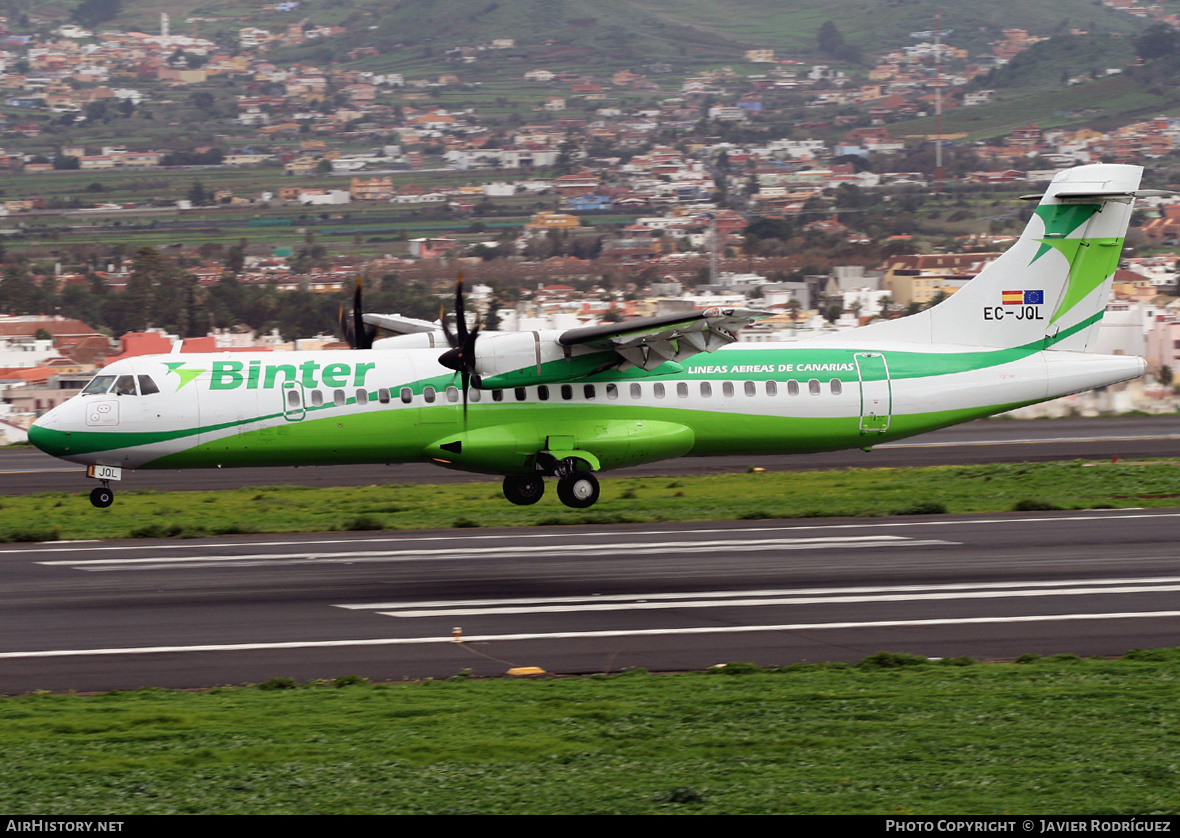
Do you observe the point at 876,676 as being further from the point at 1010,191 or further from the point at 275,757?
the point at 1010,191

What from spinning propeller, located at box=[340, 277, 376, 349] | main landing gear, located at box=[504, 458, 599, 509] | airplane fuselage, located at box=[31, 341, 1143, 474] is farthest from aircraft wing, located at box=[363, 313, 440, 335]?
main landing gear, located at box=[504, 458, 599, 509]

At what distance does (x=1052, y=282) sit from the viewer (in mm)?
28156

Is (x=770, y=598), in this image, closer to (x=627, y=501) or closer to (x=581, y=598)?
(x=581, y=598)

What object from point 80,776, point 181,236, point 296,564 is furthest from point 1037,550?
point 181,236

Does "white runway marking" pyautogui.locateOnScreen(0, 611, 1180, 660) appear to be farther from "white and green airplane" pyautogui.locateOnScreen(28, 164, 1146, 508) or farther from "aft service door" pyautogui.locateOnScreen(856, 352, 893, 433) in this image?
"aft service door" pyautogui.locateOnScreen(856, 352, 893, 433)

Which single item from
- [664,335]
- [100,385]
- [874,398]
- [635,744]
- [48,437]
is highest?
[664,335]

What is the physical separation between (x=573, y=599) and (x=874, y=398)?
11.2 metres

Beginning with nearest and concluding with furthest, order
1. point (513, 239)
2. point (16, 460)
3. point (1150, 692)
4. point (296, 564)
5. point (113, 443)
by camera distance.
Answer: point (1150, 692)
point (296, 564)
point (113, 443)
point (16, 460)
point (513, 239)

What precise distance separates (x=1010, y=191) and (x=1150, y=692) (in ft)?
621

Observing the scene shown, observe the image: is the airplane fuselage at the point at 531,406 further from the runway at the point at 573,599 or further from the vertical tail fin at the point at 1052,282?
the runway at the point at 573,599

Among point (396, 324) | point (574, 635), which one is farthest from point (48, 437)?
point (574, 635)

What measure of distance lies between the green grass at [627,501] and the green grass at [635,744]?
13.5 metres

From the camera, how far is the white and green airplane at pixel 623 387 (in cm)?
2502

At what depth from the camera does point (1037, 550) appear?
2136 centimetres
